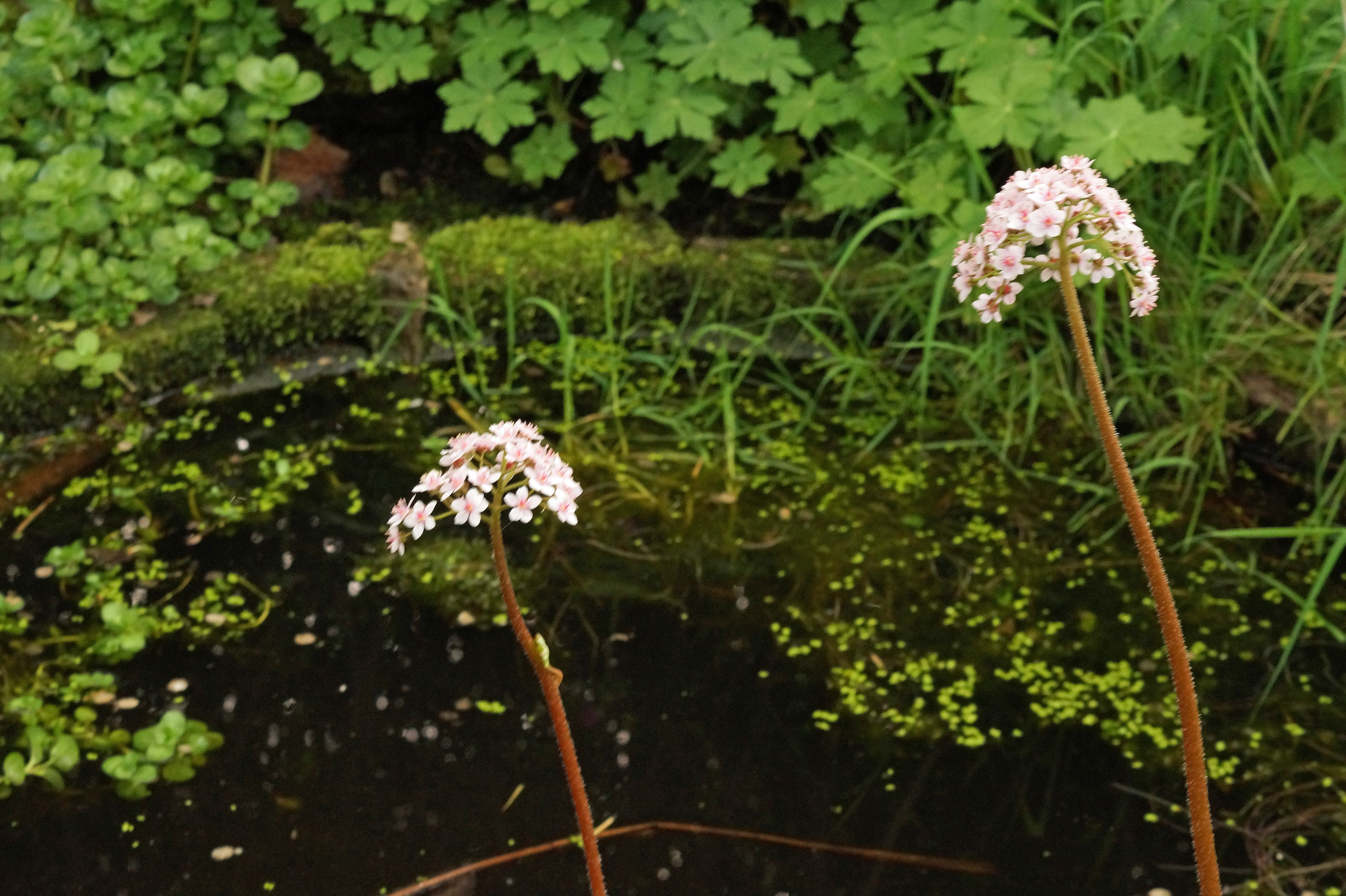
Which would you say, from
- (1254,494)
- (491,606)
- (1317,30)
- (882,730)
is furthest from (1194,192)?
(491,606)

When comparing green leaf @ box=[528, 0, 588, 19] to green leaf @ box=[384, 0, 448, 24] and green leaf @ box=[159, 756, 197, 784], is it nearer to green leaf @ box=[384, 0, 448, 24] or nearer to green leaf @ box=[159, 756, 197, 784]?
green leaf @ box=[384, 0, 448, 24]

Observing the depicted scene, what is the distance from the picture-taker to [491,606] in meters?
2.79

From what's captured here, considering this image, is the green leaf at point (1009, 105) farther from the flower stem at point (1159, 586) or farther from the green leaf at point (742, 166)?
the flower stem at point (1159, 586)

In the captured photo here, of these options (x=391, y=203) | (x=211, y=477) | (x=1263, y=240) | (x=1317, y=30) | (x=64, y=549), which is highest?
(x=391, y=203)

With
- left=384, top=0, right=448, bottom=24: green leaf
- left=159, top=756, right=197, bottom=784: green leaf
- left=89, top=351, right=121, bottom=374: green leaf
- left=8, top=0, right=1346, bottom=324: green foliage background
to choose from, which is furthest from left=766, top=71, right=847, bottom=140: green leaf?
left=159, top=756, right=197, bottom=784: green leaf

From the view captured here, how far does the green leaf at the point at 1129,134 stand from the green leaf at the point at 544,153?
4.76 feet

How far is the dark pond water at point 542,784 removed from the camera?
217cm

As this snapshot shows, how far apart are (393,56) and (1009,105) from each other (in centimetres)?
169

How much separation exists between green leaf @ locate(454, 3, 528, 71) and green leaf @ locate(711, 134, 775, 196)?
2.09 ft

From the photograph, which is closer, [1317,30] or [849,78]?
[1317,30]

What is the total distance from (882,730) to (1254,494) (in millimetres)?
1236

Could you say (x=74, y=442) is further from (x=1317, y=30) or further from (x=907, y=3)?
(x=1317, y=30)

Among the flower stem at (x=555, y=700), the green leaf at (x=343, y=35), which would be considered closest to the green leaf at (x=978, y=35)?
the green leaf at (x=343, y=35)

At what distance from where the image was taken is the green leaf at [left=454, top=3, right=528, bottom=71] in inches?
150
